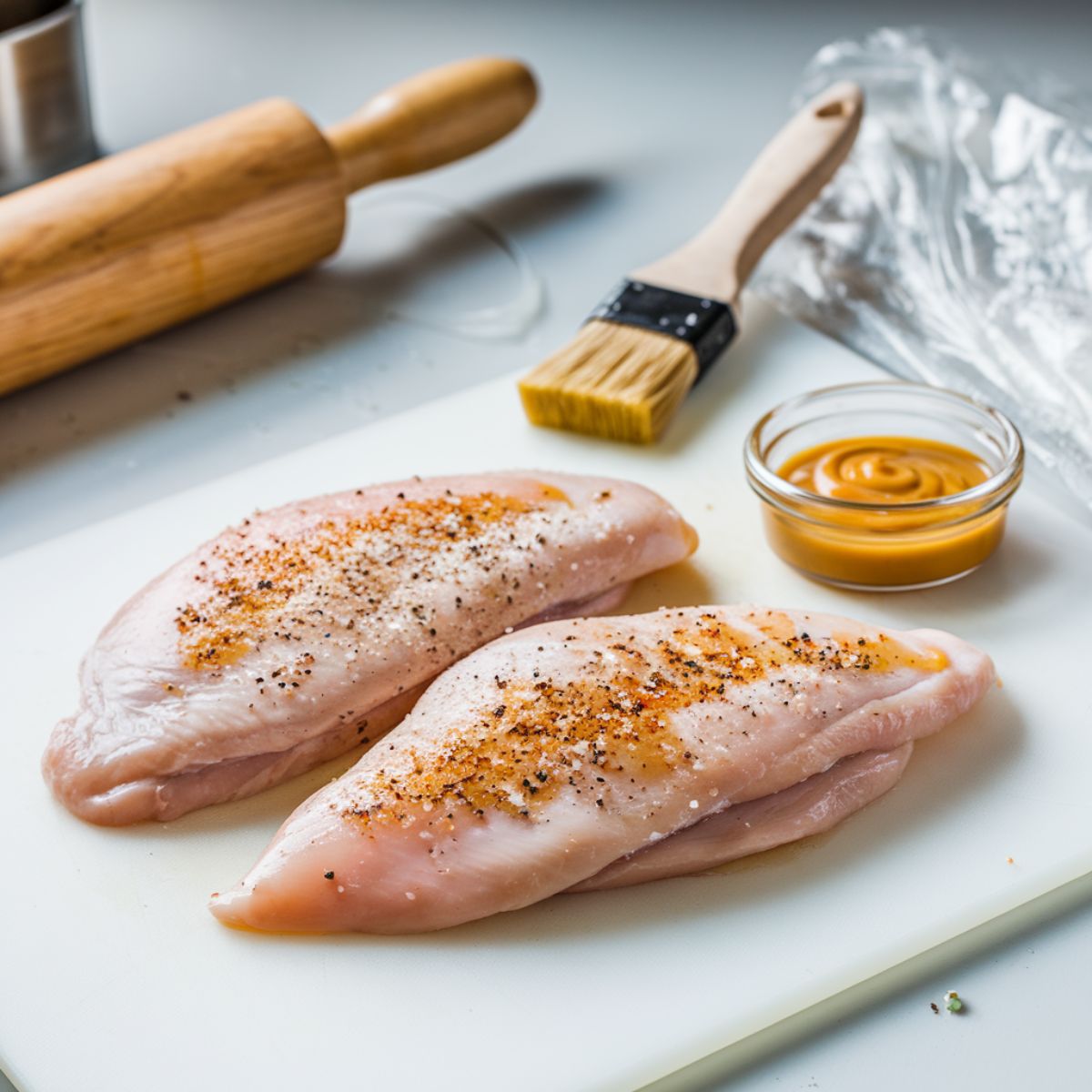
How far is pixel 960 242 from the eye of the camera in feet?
12.6

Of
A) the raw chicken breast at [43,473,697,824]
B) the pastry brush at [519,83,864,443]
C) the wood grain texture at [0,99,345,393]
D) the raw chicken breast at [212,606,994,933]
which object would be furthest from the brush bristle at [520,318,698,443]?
the wood grain texture at [0,99,345,393]

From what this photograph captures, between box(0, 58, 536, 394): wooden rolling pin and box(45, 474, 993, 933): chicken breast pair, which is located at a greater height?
box(0, 58, 536, 394): wooden rolling pin

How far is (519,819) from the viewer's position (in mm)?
2121

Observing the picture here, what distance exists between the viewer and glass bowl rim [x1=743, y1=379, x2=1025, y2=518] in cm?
261

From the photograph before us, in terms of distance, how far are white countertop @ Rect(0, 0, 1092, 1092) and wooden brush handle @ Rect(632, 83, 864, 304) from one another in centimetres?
21

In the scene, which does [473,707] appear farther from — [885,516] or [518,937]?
[885,516]

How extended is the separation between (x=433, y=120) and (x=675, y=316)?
110 cm

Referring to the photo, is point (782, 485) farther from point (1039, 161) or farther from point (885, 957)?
point (1039, 161)

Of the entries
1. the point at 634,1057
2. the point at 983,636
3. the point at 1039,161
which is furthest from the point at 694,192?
the point at 634,1057

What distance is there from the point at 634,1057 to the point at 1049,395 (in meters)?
1.91

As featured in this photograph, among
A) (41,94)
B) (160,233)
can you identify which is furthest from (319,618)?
(41,94)

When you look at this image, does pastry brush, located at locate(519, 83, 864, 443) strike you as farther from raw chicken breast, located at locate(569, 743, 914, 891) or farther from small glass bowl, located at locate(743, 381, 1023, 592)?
raw chicken breast, located at locate(569, 743, 914, 891)

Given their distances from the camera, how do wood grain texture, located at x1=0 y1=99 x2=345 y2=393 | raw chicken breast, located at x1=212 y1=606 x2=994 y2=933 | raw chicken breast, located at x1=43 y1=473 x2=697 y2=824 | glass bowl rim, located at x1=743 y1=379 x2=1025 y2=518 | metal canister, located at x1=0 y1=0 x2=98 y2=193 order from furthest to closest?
metal canister, located at x1=0 y1=0 x2=98 y2=193 < wood grain texture, located at x1=0 y1=99 x2=345 y2=393 < glass bowl rim, located at x1=743 y1=379 x2=1025 y2=518 < raw chicken breast, located at x1=43 y1=473 x2=697 y2=824 < raw chicken breast, located at x1=212 y1=606 x2=994 y2=933

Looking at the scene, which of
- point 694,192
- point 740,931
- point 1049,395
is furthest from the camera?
point 694,192
